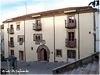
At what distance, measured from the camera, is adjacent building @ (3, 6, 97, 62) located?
12117mm

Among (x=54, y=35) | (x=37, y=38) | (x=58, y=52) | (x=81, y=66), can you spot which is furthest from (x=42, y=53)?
(x=81, y=66)

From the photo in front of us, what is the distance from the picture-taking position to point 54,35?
13.8 meters

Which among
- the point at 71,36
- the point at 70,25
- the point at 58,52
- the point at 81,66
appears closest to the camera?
the point at 81,66

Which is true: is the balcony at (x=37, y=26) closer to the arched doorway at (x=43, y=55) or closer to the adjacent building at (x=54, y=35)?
the adjacent building at (x=54, y=35)

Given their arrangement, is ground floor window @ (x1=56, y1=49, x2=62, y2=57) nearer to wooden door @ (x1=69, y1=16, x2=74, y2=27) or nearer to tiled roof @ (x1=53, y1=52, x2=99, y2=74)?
wooden door @ (x1=69, y1=16, x2=74, y2=27)

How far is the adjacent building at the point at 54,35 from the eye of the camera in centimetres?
1212

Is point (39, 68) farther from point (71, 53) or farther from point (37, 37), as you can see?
point (37, 37)

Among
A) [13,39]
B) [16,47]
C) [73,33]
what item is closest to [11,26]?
[13,39]

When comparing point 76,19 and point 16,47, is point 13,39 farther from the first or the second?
point 76,19

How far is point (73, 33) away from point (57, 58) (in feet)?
10.9

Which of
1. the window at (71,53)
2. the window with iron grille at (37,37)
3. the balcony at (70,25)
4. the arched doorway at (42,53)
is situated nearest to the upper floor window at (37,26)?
the window with iron grille at (37,37)

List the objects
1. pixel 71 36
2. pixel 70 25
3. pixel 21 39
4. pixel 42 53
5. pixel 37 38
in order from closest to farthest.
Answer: pixel 70 25 < pixel 71 36 < pixel 37 38 < pixel 42 53 < pixel 21 39

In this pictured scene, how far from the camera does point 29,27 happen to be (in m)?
15.8

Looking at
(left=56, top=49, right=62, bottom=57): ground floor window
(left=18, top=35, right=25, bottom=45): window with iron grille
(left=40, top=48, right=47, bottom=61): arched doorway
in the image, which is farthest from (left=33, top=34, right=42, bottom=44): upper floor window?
(left=56, top=49, right=62, bottom=57): ground floor window
